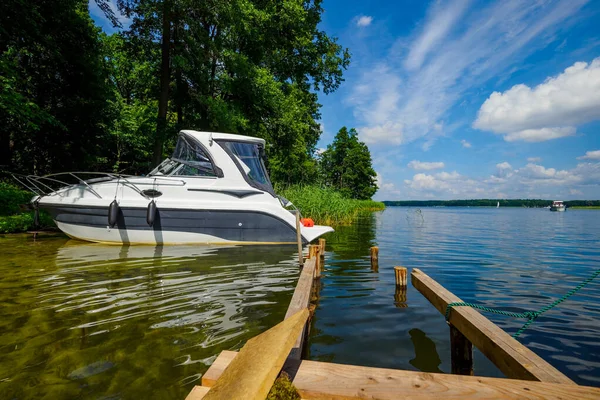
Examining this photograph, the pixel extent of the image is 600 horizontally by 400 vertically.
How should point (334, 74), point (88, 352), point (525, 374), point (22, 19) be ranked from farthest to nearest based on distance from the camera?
point (334, 74) < point (22, 19) < point (88, 352) < point (525, 374)

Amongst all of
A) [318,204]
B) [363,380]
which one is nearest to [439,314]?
[363,380]

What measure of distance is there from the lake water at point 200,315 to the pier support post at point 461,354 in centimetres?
16

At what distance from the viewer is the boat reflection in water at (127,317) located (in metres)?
2.40

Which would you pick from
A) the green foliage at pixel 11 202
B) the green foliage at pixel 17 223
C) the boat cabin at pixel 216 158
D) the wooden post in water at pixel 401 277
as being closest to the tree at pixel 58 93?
the green foliage at pixel 11 202

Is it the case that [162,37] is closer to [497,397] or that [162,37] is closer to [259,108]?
[259,108]

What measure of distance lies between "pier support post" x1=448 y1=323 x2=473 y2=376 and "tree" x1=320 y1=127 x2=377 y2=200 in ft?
156

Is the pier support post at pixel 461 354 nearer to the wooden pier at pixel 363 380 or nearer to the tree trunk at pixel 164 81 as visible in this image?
the wooden pier at pixel 363 380

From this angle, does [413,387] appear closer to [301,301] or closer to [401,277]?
[301,301]

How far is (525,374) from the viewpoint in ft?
5.98

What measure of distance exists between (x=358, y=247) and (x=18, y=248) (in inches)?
361

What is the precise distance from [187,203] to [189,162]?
4.04ft

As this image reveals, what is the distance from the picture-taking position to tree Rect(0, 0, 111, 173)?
13594 mm

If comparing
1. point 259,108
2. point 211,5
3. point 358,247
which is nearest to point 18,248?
point 358,247

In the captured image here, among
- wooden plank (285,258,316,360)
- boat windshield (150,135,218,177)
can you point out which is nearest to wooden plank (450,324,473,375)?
wooden plank (285,258,316,360)
